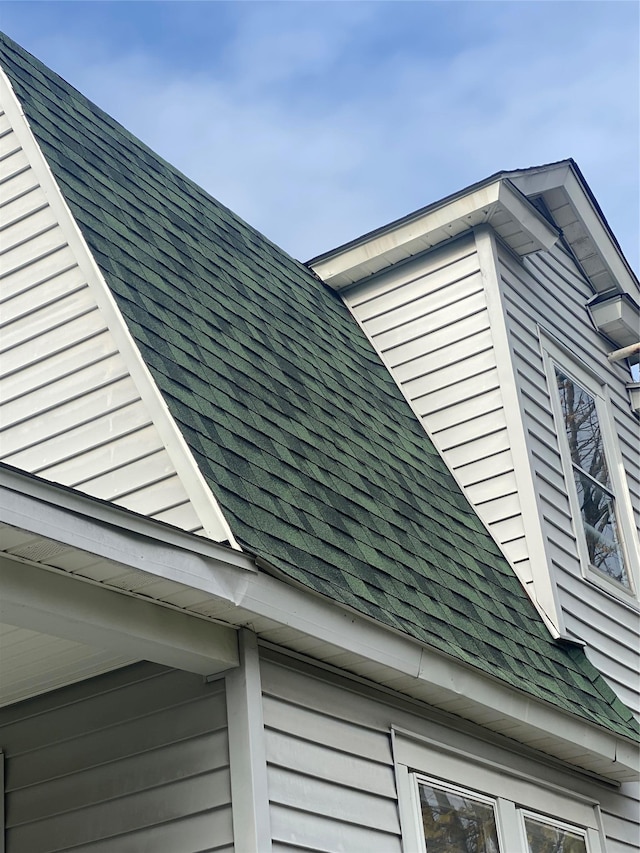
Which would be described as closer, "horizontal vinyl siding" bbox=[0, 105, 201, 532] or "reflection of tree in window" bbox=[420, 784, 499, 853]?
"horizontal vinyl siding" bbox=[0, 105, 201, 532]

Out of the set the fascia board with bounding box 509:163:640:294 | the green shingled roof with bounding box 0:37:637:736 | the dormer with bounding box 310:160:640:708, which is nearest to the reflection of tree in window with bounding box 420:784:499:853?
the green shingled roof with bounding box 0:37:637:736

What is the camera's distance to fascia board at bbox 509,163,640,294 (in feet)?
30.6

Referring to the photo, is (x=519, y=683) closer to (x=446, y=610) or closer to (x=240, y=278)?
(x=446, y=610)

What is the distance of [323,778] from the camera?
15.1 feet

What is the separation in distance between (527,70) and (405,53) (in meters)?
3.25

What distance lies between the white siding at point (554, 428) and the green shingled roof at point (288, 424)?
517 mm

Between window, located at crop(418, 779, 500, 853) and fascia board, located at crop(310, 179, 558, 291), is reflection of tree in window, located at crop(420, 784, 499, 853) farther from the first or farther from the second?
fascia board, located at crop(310, 179, 558, 291)

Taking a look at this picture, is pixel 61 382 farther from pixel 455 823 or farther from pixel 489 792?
pixel 489 792

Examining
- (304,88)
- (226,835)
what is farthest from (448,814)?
(304,88)

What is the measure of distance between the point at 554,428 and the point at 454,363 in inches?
35.2

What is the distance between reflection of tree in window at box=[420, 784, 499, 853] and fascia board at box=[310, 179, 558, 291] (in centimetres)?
464

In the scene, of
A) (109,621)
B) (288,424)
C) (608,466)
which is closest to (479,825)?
(288,424)

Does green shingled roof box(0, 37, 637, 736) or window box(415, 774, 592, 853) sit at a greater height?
green shingled roof box(0, 37, 637, 736)

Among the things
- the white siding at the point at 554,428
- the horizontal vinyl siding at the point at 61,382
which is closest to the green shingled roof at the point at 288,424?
the horizontal vinyl siding at the point at 61,382
